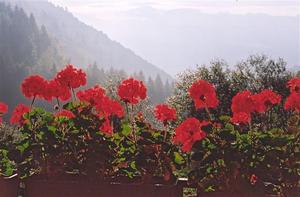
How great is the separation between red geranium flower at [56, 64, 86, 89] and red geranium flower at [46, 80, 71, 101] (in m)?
0.02

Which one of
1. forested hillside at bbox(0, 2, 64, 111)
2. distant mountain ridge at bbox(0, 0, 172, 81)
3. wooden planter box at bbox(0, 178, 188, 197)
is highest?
distant mountain ridge at bbox(0, 0, 172, 81)

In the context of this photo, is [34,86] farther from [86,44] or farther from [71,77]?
[86,44]

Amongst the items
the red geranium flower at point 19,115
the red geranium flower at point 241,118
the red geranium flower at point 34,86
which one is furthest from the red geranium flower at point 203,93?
the red geranium flower at point 19,115

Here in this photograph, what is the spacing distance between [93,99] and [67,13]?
123117 millimetres

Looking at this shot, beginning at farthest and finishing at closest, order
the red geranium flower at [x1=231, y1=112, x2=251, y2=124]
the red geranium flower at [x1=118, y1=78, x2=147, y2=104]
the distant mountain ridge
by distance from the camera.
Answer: the distant mountain ridge
the red geranium flower at [x1=118, y1=78, x2=147, y2=104]
the red geranium flower at [x1=231, y1=112, x2=251, y2=124]

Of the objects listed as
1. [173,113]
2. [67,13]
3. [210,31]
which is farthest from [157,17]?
[173,113]

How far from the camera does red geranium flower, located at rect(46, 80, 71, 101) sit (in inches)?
89.0

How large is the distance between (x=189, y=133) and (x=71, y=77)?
24.4 inches

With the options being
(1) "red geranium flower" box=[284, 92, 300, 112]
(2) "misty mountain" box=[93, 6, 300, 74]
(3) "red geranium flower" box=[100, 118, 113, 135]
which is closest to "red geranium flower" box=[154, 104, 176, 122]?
(3) "red geranium flower" box=[100, 118, 113, 135]

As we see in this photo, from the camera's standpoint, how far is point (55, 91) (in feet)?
7.44

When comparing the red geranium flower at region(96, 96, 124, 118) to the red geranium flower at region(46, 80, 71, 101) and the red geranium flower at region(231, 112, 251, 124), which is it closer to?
the red geranium flower at region(46, 80, 71, 101)

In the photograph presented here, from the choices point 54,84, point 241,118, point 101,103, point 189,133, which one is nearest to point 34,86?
point 54,84

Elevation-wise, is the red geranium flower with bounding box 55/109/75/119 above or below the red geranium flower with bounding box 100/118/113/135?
above

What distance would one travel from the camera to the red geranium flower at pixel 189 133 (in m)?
2.02
